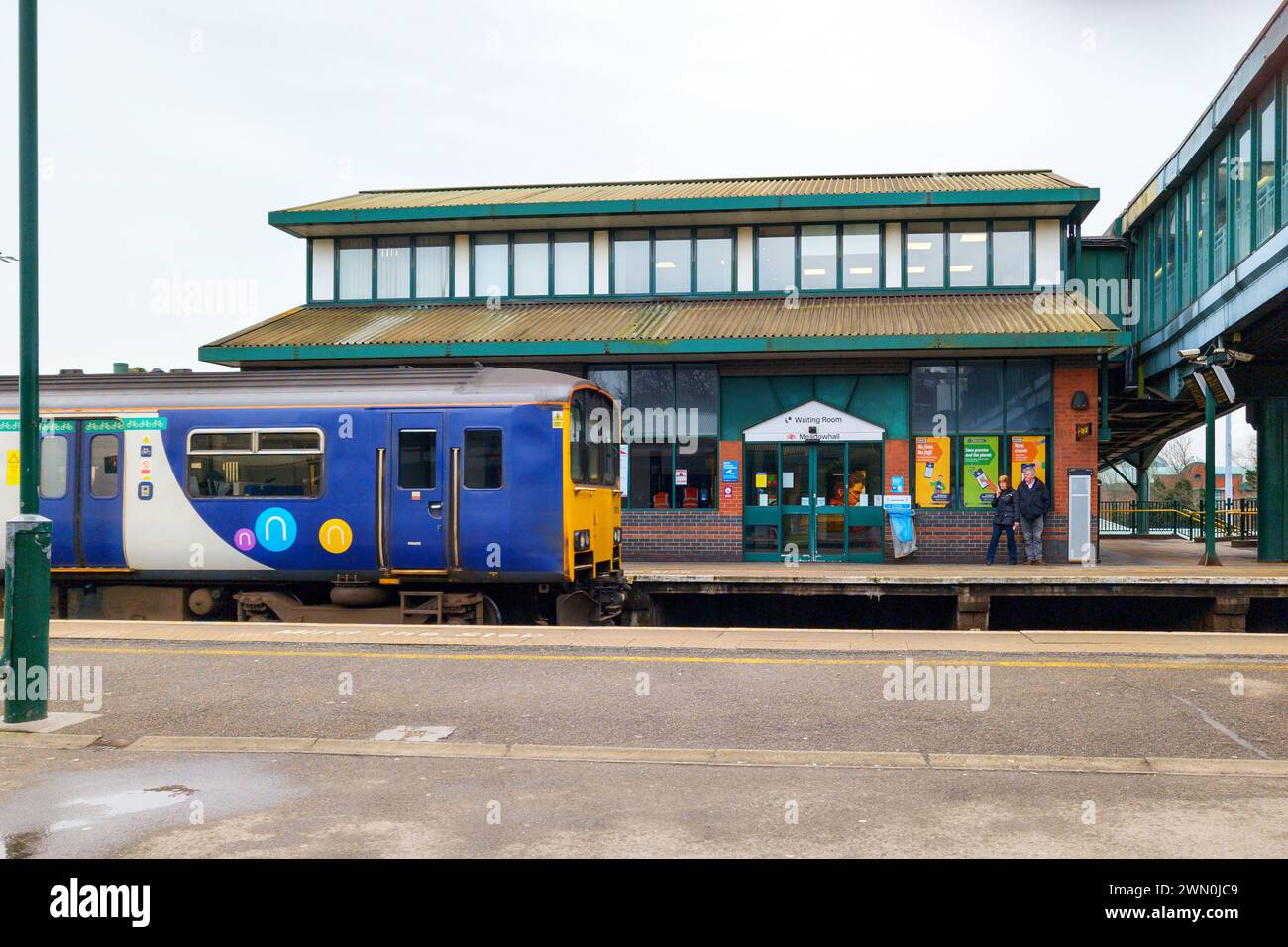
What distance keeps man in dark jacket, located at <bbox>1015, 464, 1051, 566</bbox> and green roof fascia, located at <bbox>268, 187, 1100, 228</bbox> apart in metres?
5.61

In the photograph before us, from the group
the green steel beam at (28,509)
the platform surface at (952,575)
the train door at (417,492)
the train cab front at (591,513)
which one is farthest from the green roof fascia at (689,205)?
the green steel beam at (28,509)

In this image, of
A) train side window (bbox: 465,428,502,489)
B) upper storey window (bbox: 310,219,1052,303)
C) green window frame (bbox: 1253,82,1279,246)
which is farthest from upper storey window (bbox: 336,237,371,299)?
green window frame (bbox: 1253,82,1279,246)

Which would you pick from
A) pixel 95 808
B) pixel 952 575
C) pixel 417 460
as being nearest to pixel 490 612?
pixel 417 460

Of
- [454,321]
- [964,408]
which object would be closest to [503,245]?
[454,321]

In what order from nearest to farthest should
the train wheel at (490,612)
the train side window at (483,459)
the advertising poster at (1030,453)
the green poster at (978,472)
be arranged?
the train side window at (483,459), the train wheel at (490,612), the advertising poster at (1030,453), the green poster at (978,472)

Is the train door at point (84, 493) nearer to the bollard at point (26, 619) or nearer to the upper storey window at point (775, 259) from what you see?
the bollard at point (26, 619)

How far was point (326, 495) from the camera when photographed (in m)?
14.2

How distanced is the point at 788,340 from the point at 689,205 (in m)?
4.22

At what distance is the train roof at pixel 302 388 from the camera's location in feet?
46.0

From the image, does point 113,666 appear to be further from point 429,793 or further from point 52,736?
point 429,793

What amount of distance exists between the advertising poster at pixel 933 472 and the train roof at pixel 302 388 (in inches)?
395

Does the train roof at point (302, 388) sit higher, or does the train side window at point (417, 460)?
the train roof at point (302, 388)

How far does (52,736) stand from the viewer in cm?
728

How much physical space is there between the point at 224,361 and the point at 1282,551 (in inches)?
853
